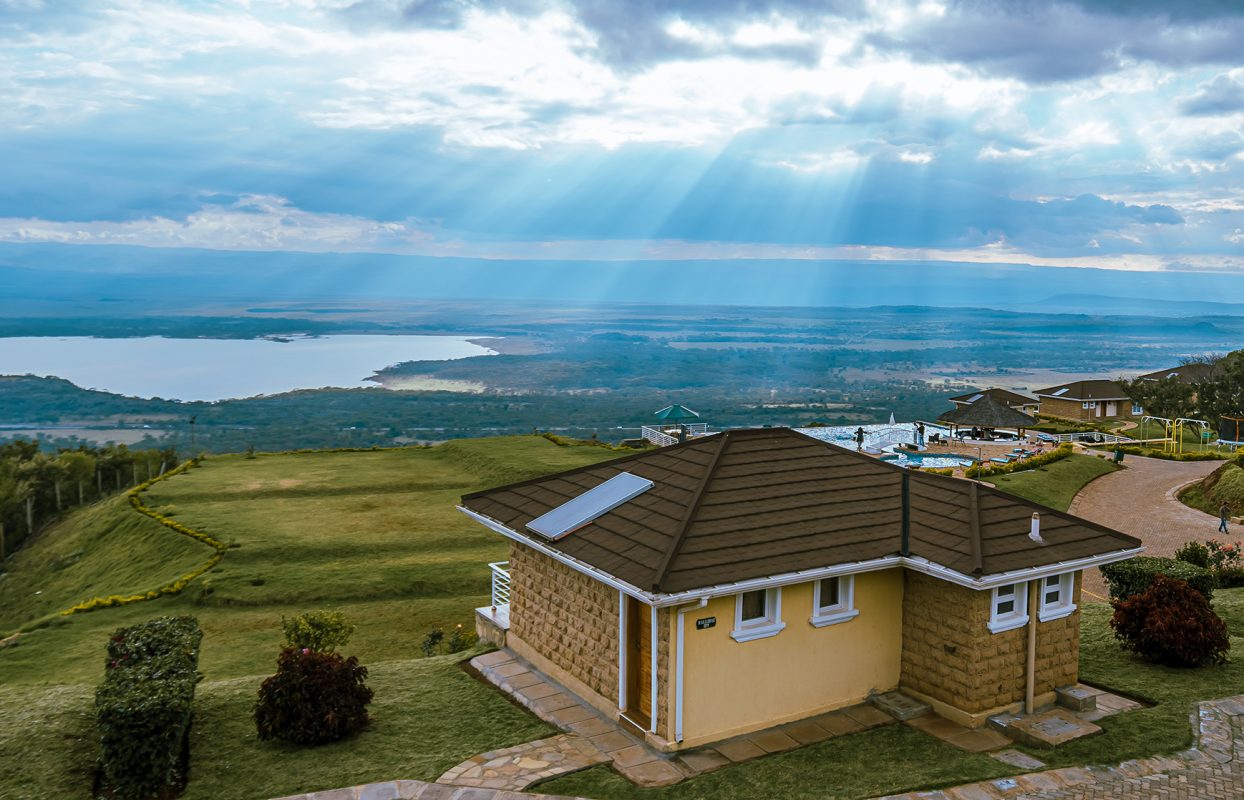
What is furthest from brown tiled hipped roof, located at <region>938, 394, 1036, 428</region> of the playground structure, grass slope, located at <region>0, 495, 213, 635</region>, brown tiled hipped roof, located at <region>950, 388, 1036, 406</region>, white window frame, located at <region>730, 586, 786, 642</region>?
white window frame, located at <region>730, 586, 786, 642</region>

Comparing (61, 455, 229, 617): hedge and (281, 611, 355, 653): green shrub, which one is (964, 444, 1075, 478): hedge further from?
(61, 455, 229, 617): hedge

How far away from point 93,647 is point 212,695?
34.4 feet

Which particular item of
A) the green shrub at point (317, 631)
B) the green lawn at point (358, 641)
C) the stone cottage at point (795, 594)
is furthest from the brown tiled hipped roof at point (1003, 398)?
the green shrub at point (317, 631)

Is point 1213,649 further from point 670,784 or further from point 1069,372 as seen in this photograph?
point 1069,372

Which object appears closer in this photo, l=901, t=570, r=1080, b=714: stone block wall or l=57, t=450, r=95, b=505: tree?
l=901, t=570, r=1080, b=714: stone block wall

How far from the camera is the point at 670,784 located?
10.2 metres

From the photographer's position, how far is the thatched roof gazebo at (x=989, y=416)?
138 feet

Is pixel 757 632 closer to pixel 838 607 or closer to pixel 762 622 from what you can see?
pixel 762 622

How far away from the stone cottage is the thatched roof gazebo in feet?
102

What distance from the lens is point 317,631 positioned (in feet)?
51.0

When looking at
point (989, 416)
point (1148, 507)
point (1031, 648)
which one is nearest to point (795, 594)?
point (1031, 648)

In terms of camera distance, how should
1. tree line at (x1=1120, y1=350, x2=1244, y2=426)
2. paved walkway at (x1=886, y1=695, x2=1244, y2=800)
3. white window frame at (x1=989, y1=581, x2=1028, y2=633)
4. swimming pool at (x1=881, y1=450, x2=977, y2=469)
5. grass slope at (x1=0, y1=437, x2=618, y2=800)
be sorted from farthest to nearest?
tree line at (x1=1120, y1=350, x2=1244, y2=426) < swimming pool at (x1=881, y1=450, x2=977, y2=469) < white window frame at (x1=989, y1=581, x2=1028, y2=633) < grass slope at (x1=0, y1=437, x2=618, y2=800) < paved walkway at (x1=886, y1=695, x2=1244, y2=800)

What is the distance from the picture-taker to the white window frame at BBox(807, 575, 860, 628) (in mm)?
11812

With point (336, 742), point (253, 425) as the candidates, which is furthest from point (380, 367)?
point (336, 742)
